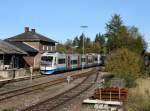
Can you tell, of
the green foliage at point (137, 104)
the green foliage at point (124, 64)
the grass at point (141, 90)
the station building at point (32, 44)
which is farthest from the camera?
the station building at point (32, 44)

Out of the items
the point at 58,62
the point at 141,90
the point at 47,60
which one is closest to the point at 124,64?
the point at 141,90

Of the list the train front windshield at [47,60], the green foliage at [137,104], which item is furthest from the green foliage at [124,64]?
the train front windshield at [47,60]

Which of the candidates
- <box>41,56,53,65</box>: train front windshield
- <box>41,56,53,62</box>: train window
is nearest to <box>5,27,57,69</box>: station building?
<box>41,56,53,62</box>: train window

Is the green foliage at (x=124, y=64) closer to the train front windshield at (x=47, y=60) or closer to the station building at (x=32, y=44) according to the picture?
the train front windshield at (x=47, y=60)

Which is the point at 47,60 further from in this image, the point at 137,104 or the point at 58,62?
the point at 137,104

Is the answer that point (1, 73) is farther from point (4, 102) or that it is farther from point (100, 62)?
point (100, 62)

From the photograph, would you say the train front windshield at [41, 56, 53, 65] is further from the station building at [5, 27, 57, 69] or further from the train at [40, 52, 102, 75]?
the station building at [5, 27, 57, 69]

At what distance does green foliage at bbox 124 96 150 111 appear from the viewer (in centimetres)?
1608

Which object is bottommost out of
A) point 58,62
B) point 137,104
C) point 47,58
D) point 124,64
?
point 137,104

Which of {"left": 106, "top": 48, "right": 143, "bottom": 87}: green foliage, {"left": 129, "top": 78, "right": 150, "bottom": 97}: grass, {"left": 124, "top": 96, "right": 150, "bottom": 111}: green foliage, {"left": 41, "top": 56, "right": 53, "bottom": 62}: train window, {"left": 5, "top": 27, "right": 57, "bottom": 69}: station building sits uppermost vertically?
{"left": 5, "top": 27, "right": 57, "bottom": 69}: station building

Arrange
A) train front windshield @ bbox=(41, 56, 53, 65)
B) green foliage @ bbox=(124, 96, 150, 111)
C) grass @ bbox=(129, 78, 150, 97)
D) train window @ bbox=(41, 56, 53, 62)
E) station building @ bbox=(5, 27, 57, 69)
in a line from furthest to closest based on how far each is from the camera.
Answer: station building @ bbox=(5, 27, 57, 69) → train window @ bbox=(41, 56, 53, 62) → train front windshield @ bbox=(41, 56, 53, 65) → grass @ bbox=(129, 78, 150, 97) → green foliage @ bbox=(124, 96, 150, 111)

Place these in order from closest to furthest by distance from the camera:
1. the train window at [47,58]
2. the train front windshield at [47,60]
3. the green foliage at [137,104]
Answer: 1. the green foliage at [137,104]
2. the train front windshield at [47,60]
3. the train window at [47,58]

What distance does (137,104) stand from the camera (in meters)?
17.4

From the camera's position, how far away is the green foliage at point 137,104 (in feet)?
52.7
